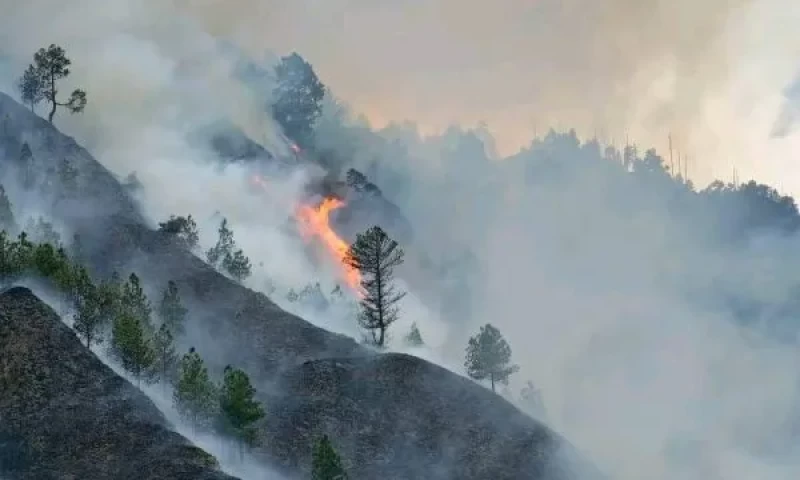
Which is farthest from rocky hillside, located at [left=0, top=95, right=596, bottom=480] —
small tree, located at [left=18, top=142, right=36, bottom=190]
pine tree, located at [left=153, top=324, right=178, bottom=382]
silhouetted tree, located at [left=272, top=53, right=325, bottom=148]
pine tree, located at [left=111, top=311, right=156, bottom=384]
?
silhouetted tree, located at [left=272, top=53, right=325, bottom=148]

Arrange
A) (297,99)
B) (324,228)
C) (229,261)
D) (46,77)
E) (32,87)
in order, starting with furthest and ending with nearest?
(297,99) → (324,228) → (32,87) → (46,77) → (229,261)

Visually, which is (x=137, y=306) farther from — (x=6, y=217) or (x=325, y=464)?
(x=325, y=464)

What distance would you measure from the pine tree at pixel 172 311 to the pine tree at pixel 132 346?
9191mm

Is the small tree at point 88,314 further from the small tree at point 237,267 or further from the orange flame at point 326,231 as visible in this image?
the orange flame at point 326,231

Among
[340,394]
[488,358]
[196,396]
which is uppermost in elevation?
[488,358]

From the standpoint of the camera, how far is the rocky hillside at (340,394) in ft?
253

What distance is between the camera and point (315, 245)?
15212 centimetres

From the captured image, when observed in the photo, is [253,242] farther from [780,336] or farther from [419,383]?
[780,336]

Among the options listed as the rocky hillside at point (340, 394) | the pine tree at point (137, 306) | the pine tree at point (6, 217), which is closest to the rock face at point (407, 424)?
the rocky hillside at point (340, 394)

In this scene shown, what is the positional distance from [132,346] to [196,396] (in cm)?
751

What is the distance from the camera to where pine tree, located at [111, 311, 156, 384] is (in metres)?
73.8

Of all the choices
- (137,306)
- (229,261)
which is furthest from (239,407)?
(229,261)

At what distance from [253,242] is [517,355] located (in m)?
67.2

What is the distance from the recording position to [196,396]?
7156 centimetres
